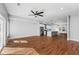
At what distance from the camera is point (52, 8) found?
7.88ft

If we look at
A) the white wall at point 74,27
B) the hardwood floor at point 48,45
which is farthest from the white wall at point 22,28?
the white wall at point 74,27

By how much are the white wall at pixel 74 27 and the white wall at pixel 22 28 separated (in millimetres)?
960

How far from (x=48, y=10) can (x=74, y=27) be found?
0.83 metres

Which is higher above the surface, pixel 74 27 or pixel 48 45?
pixel 74 27

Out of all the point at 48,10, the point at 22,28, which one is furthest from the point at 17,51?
the point at 48,10

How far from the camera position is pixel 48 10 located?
2455 mm

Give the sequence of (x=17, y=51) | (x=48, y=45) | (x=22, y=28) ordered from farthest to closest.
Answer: (x=48, y=45) < (x=22, y=28) < (x=17, y=51)

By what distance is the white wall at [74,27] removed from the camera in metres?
2.38

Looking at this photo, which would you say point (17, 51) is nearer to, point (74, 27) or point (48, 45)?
point (48, 45)

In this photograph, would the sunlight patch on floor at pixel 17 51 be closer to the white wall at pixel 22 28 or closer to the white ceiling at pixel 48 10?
the white wall at pixel 22 28

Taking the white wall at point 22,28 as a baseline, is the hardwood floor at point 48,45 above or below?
below

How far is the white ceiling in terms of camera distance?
2269mm

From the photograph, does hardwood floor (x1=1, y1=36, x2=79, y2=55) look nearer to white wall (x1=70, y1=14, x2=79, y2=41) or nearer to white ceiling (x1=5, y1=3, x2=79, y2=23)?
white wall (x1=70, y1=14, x2=79, y2=41)

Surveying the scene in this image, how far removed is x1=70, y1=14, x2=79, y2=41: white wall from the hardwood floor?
0.16 m
